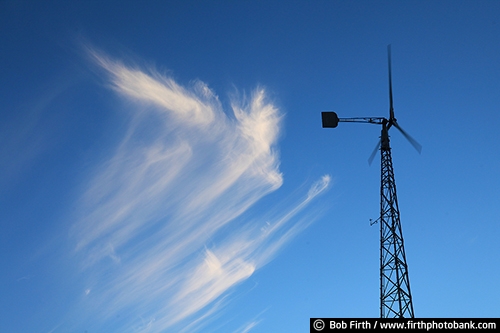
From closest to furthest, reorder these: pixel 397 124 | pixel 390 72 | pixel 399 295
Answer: pixel 399 295
pixel 397 124
pixel 390 72

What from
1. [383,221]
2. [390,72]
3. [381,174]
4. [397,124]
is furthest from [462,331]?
[390,72]

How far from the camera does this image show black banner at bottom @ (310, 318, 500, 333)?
33.3 meters

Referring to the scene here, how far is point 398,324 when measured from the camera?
113 ft

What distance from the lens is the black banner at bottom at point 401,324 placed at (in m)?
33.3

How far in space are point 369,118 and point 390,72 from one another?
1055 centimetres

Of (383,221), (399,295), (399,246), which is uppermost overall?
(383,221)

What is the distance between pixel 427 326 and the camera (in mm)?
34000

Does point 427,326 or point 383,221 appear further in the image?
point 383,221

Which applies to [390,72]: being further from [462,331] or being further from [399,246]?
[462,331]

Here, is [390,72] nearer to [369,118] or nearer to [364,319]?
[369,118]

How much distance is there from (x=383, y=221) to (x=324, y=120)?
16.7 m

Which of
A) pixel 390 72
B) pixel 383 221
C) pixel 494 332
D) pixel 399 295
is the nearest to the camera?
pixel 494 332

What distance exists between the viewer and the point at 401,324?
34.5 m

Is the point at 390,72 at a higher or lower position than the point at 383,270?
higher
